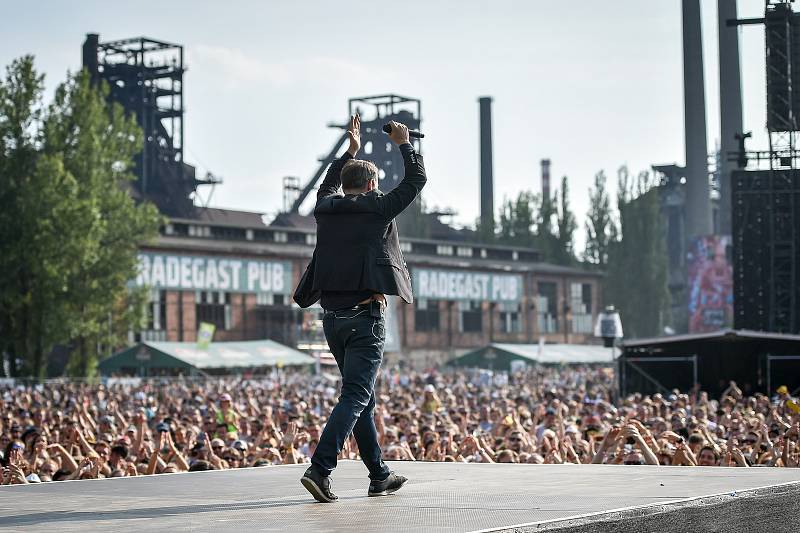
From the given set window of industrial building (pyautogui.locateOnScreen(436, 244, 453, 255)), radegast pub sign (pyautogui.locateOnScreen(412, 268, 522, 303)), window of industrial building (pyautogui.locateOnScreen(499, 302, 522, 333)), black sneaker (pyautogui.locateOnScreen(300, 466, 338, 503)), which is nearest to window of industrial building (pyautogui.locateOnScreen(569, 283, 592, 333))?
radegast pub sign (pyautogui.locateOnScreen(412, 268, 522, 303))

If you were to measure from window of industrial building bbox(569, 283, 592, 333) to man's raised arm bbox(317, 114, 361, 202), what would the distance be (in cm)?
8945

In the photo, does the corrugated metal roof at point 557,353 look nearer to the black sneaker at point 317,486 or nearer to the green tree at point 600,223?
the green tree at point 600,223

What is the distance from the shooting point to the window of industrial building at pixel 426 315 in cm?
8478

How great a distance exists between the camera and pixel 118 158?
156 ft

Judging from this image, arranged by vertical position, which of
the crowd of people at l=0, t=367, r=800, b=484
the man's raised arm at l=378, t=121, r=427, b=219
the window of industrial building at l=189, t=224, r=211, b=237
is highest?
the window of industrial building at l=189, t=224, r=211, b=237

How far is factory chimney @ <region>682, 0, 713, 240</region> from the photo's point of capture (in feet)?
266

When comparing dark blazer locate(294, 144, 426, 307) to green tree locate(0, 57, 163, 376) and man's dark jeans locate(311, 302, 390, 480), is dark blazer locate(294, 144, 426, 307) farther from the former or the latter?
green tree locate(0, 57, 163, 376)

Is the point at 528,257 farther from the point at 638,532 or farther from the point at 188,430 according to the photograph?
the point at 638,532

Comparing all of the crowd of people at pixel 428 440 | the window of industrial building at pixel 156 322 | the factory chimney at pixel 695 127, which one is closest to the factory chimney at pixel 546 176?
the factory chimney at pixel 695 127

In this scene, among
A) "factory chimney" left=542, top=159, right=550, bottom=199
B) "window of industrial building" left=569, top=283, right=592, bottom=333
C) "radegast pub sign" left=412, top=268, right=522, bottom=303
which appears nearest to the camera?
"radegast pub sign" left=412, top=268, right=522, bottom=303

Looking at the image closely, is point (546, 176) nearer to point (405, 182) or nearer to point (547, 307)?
point (547, 307)

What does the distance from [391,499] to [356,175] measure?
4.96 ft

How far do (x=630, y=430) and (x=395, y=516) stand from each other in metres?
6.71

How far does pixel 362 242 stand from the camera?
6.39m
